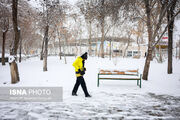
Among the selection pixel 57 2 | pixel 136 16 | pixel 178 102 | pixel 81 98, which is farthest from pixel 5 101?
pixel 136 16

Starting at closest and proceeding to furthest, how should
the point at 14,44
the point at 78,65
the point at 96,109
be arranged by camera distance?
the point at 96,109, the point at 78,65, the point at 14,44

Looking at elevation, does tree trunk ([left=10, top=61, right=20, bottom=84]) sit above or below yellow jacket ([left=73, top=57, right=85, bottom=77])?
below

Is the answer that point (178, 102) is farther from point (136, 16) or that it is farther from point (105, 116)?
point (136, 16)

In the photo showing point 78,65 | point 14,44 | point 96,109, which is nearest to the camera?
point 96,109

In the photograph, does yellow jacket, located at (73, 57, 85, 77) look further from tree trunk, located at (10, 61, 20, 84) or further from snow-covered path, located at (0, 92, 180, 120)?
tree trunk, located at (10, 61, 20, 84)

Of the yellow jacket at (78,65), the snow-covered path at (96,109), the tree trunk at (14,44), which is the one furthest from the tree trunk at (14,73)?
the yellow jacket at (78,65)

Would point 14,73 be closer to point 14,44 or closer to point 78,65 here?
point 14,44

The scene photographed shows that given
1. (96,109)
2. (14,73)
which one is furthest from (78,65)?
(14,73)

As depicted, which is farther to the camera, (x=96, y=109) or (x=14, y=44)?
(x=14, y=44)

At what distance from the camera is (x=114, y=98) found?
5043 mm

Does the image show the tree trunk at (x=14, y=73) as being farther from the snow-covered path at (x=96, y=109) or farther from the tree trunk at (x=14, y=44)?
the snow-covered path at (x=96, y=109)

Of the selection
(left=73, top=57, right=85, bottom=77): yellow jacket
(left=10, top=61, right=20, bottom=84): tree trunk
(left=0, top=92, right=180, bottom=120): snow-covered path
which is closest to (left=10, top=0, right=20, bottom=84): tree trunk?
(left=10, top=61, right=20, bottom=84): tree trunk

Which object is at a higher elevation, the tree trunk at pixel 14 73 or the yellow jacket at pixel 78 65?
the yellow jacket at pixel 78 65

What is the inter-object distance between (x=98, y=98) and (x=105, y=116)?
5.00 ft
